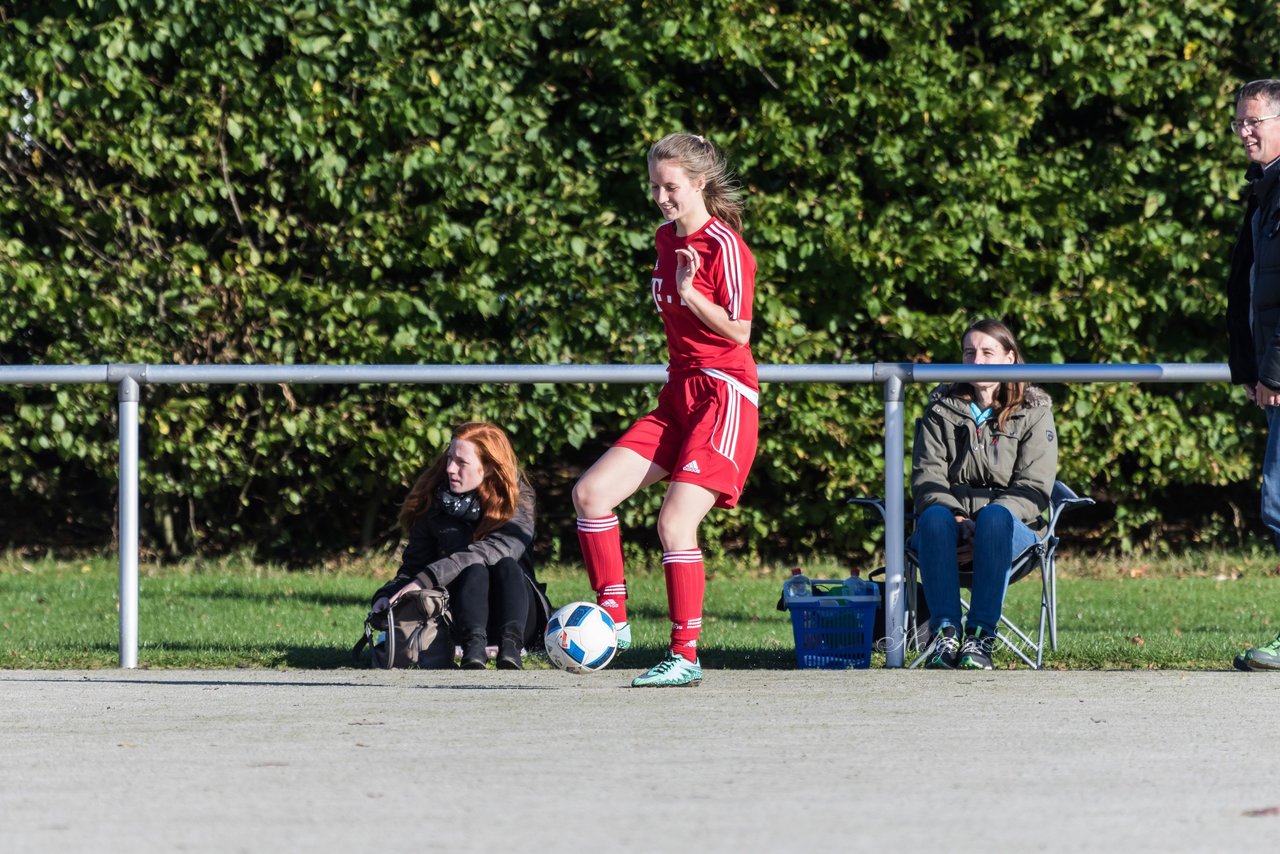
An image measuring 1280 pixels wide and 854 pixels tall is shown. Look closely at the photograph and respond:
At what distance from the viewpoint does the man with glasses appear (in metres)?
6.20

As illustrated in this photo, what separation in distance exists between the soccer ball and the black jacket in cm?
233

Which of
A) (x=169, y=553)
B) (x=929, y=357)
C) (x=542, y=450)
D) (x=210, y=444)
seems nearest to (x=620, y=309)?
(x=542, y=450)

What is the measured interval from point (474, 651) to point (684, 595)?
1.26 meters

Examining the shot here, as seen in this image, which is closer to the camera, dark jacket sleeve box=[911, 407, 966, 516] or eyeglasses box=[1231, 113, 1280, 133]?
eyeglasses box=[1231, 113, 1280, 133]

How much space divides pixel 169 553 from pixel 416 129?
10.2 ft

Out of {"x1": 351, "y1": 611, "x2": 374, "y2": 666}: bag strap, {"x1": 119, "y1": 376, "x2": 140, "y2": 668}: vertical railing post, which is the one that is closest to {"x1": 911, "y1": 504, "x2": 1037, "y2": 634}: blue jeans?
{"x1": 351, "y1": 611, "x2": 374, "y2": 666}: bag strap

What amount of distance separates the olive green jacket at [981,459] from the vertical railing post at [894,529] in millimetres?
489

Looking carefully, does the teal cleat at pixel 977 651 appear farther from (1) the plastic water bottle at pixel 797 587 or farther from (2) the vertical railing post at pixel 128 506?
(2) the vertical railing post at pixel 128 506

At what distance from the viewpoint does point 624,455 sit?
6086 millimetres

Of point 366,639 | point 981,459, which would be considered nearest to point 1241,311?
point 981,459

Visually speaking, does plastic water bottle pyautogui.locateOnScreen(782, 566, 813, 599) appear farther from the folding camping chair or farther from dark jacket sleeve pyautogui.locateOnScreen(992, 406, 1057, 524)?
dark jacket sleeve pyautogui.locateOnScreen(992, 406, 1057, 524)

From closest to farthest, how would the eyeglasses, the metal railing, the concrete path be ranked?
the concrete path → the eyeglasses → the metal railing

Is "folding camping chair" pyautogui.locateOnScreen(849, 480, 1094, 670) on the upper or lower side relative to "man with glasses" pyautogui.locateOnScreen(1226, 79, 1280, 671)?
lower

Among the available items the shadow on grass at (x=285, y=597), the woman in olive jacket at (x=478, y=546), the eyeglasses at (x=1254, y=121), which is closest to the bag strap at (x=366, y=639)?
the woman in olive jacket at (x=478, y=546)
